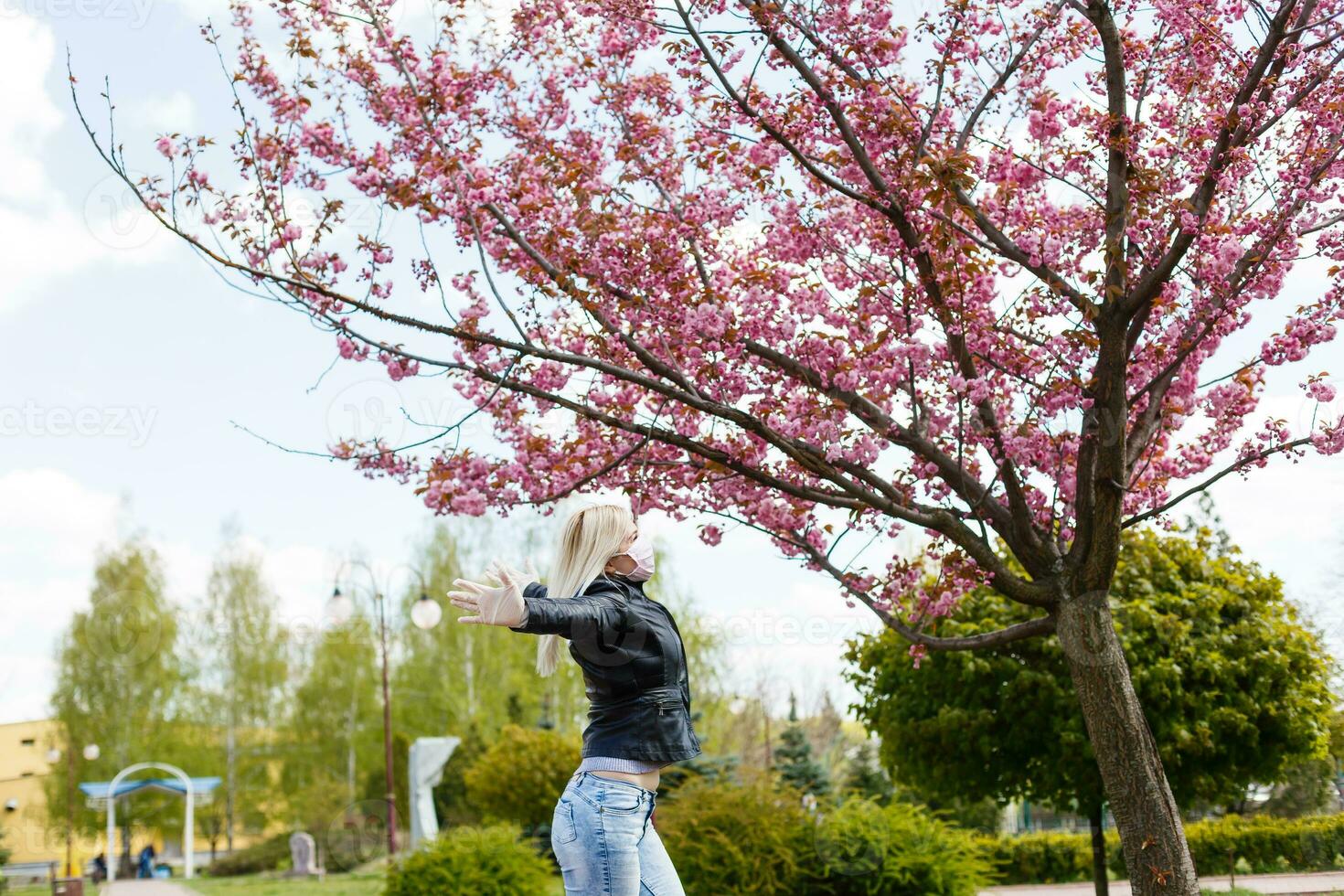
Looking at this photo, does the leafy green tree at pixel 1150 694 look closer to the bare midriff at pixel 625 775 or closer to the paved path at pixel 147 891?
the bare midriff at pixel 625 775

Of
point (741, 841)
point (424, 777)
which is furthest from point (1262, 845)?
point (424, 777)

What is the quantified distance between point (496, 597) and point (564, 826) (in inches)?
29.1

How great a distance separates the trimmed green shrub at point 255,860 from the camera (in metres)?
31.5

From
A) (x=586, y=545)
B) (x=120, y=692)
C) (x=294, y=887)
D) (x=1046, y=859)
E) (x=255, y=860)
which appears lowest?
(x=255, y=860)

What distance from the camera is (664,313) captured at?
7.34 meters

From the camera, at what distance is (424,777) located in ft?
74.9

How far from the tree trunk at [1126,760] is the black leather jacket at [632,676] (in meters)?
3.84

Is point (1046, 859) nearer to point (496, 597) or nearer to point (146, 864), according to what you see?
point (496, 597)

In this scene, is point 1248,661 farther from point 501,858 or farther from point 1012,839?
point 1012,839

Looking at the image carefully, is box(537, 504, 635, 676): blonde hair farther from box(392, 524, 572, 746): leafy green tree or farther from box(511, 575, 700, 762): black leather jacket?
box(392, 524, 572, 746): leafy green tree

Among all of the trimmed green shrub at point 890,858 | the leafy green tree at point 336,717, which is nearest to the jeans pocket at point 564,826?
the trimmed green shrub at point 890,858

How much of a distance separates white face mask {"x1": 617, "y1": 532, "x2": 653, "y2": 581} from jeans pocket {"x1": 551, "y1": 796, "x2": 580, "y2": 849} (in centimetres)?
67

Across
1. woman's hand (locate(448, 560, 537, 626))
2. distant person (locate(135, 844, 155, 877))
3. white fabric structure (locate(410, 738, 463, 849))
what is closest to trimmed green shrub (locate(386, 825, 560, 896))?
woman's hand (locate(448, 560, 537, 626))

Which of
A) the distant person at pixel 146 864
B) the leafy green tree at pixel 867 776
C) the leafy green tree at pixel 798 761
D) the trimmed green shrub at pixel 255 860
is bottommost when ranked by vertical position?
the distant person at pixel 146 864
